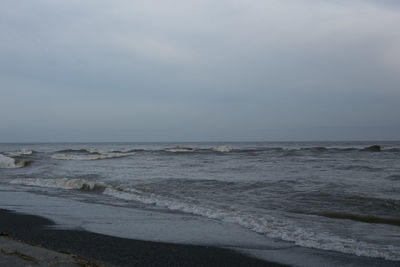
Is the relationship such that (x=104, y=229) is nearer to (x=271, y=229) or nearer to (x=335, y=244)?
(x=271, y=229)

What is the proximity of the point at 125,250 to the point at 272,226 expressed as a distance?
2.92 meters

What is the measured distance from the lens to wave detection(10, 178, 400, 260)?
15.7 ft

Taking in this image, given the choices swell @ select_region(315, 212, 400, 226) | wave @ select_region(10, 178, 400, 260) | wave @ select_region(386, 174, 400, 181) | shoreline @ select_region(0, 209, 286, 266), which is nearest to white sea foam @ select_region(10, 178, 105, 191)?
wave @ select_region(10, 178, 400, 260)

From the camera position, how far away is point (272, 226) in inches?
243

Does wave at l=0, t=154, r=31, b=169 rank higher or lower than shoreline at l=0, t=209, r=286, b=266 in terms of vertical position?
lower

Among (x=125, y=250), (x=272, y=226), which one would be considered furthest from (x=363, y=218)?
(x=125, y=250)

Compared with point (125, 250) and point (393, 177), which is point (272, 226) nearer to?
point (125, 250)

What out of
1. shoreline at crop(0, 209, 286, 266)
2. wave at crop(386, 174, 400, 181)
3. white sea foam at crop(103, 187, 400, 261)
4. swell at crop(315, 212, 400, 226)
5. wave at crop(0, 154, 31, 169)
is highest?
wave at crop(386, 174, 400, 181)

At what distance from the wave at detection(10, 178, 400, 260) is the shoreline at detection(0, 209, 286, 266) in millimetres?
1344

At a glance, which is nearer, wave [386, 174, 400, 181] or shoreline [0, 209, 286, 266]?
shoreline [0, 209, 286, 266]

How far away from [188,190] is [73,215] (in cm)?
462

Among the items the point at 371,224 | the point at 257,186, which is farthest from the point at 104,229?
the point at 257,186

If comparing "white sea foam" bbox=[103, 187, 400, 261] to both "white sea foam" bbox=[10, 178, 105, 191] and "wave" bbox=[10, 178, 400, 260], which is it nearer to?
"wave" bbox=[10, 178, 400, 260]

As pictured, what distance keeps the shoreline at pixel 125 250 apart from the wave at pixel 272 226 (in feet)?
4.41
